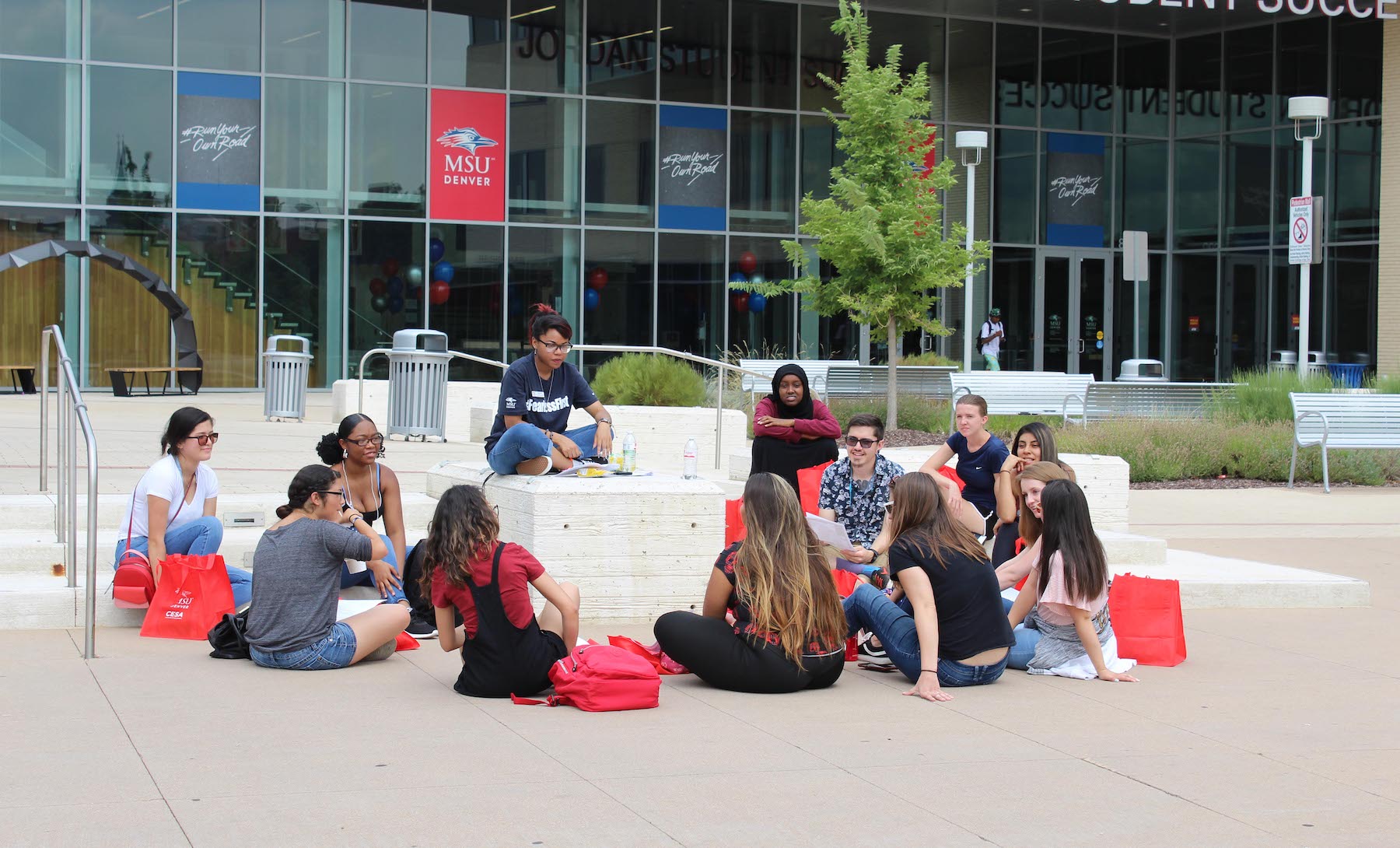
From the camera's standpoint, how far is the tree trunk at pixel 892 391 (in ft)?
64.7

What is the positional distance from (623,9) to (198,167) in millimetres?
A: 8821

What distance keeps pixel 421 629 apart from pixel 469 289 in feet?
65.9

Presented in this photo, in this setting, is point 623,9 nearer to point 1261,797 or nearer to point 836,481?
point 836,481

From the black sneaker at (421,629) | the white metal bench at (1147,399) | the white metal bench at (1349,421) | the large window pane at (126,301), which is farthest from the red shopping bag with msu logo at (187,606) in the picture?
the large window pane at (126,301)

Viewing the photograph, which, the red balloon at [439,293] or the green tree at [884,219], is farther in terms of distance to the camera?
the red balloon at [439,293]

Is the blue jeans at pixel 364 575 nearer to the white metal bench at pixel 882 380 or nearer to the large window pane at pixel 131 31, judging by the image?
the white metal bench at pixel 882 380

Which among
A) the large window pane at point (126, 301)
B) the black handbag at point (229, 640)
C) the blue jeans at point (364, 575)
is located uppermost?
the large window pane at point (126, 301)

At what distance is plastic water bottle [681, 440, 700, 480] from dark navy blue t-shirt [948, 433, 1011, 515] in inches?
62.0

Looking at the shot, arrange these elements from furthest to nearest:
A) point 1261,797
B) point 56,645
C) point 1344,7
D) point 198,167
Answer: point 1344,7 < point 198,167 < point 56,645 < point 1261,797

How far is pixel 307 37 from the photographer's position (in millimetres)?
26406

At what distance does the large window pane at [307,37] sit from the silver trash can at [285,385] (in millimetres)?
8959

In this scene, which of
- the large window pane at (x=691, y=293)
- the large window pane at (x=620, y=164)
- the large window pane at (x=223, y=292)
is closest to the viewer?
the large window pane at (x=223, y=292)

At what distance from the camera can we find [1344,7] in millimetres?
27656

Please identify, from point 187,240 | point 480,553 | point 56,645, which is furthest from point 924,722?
point 187,240
